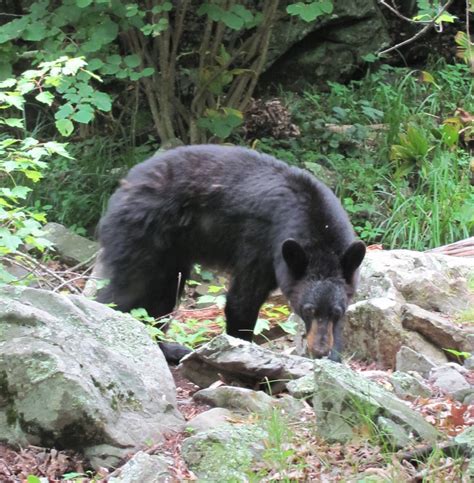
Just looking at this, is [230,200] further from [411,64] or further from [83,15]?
[411,64]

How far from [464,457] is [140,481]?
50.9 inches

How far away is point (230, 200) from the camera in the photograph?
724 centimetres

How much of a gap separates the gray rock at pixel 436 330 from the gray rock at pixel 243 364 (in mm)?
1144

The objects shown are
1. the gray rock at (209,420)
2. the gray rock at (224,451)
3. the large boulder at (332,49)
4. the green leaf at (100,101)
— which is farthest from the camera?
the large boulder at (332,49)

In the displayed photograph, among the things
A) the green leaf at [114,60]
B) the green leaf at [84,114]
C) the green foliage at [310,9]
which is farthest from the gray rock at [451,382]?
the green leaf at [114,60]

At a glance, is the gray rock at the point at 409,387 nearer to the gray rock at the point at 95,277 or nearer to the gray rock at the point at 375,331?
the gray rock at the point at 375,331

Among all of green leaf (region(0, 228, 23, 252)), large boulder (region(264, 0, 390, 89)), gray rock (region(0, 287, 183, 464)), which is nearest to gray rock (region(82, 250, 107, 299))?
green leaf (region(0, 228, 23, 252))

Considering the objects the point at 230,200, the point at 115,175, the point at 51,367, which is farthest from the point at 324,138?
the point at 51,367

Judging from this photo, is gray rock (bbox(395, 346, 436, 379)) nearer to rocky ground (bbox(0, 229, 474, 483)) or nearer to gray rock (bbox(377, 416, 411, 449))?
rocky ground (bbox(0, 229, 474, 483))

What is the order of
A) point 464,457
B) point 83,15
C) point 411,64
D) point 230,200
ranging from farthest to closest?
point 411,64 < point 83,15 < point 230,200 < point 464,457

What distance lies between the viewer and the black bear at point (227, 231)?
6754 mm

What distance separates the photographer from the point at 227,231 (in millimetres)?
7305

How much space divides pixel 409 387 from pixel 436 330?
4.42 feet

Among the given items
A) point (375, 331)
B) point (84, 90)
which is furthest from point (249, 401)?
point (84, 90)
